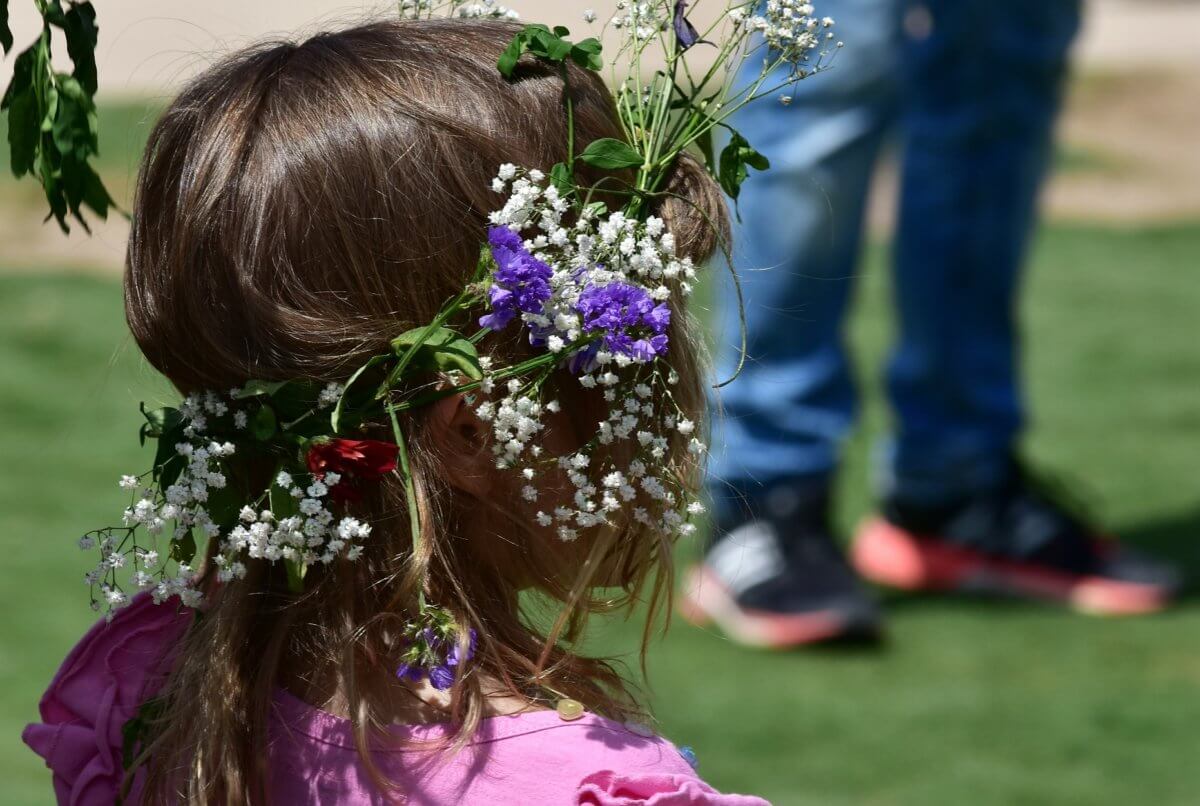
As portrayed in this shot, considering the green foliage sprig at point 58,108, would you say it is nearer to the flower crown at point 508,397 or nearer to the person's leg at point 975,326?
the flower crown at point 508,397

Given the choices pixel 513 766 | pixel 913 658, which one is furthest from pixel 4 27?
pixel 913 658

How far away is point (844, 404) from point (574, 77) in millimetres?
2337

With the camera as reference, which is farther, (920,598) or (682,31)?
(920,598)

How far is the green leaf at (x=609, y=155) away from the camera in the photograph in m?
1.50

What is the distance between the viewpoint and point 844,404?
380cm

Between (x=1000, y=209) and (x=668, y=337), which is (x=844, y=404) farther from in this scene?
(x=668, y=337)

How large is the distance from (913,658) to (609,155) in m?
2.40

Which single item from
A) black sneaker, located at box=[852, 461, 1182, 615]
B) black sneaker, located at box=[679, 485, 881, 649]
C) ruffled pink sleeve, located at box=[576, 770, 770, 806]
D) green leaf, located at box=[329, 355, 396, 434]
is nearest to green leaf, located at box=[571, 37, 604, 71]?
green leaf, located at box=[329, 355, 396, 434]

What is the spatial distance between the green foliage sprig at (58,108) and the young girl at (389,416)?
0.10 meters

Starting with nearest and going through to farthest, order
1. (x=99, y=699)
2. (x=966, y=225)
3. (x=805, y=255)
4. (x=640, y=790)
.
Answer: (x=640, y=790)
(x=99, y=699)
(x=805, y=255)
(x=966, y=225)

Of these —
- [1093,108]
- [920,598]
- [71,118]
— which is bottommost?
[1093,108]

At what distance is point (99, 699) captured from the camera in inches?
65.2

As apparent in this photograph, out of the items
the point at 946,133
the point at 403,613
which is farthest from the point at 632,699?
the point at 946,133

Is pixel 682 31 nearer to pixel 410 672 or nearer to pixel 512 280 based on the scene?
pixel 512 280
